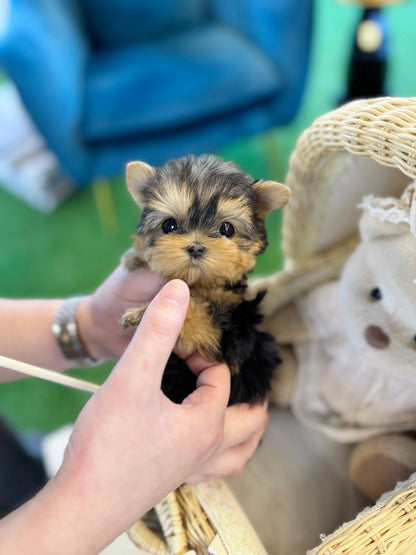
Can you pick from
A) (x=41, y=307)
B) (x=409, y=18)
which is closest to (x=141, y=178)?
(x=41, y=307)

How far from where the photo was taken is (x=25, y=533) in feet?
2.19

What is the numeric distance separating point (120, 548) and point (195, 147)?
1800mm

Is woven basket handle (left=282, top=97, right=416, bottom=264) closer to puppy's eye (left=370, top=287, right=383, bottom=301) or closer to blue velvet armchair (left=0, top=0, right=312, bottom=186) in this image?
puppy's eye (left=370, top=287, right=383, bottom=301)

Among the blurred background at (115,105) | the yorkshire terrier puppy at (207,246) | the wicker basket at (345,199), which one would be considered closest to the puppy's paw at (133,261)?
the yorkshire terrier puppy at (207,246)

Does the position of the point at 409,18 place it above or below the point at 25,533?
above

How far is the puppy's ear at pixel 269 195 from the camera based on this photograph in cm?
87

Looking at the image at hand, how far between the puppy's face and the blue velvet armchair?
1.38 metres

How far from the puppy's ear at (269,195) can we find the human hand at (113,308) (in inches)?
9.5

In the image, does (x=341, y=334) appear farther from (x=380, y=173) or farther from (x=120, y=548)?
(x=120, y=548)

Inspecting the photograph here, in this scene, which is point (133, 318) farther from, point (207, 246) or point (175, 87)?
point (175, 87)

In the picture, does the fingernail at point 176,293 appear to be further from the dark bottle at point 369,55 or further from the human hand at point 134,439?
the dark bottle at point 369,55

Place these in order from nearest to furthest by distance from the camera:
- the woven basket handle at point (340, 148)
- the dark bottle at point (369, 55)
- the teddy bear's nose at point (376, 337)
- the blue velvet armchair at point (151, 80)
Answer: the woven basket handle at point (340, 148), the teddy bear's nose at point (376, 337), the blue velvet armchair at point (151, 80), the dark bottle at point (369, 55)

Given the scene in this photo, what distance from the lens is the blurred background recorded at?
6.66 ft

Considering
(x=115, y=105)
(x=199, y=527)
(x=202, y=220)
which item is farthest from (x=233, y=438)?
(x=115, y=105)
